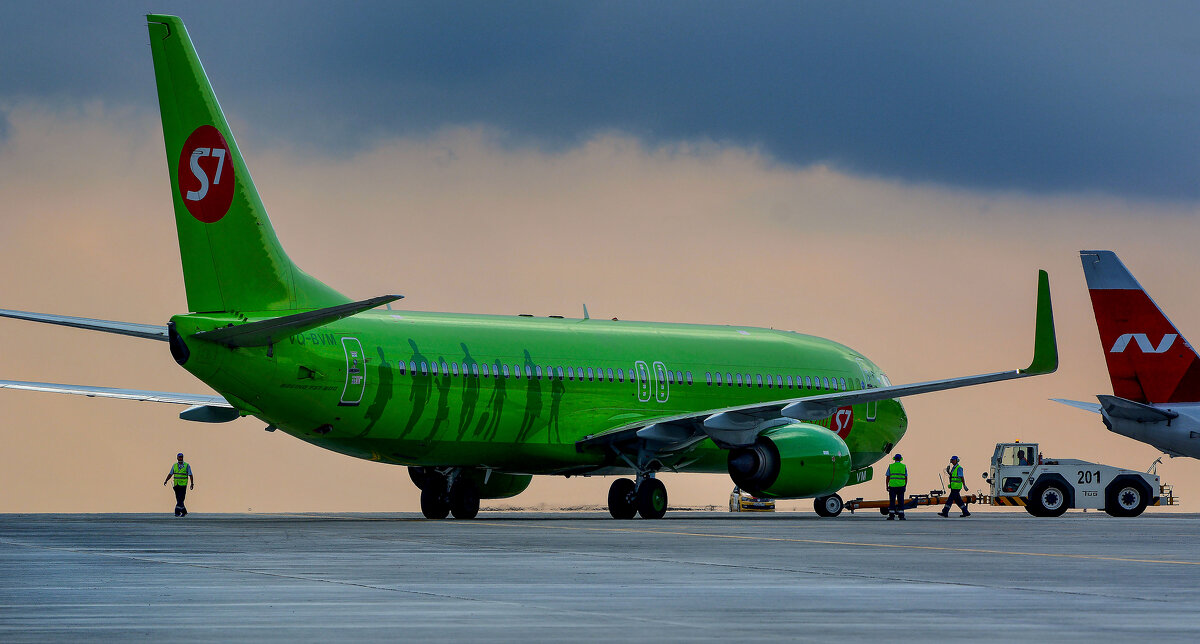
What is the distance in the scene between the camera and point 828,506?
133 ft

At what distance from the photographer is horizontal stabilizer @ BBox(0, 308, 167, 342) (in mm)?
27266

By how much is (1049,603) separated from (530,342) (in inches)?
871

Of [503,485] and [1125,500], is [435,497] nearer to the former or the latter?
[503,485]

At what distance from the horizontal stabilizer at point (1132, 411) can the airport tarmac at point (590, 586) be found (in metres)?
15.2

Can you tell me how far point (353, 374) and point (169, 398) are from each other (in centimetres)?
763

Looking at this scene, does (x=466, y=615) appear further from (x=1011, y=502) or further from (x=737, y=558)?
(x=1011, y=502)

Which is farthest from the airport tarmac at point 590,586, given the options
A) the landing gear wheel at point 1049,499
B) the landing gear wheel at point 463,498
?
the landing gear wheel at point 1049,499

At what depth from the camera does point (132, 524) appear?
3216 centimetres

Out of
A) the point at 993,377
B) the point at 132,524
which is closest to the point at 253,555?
the point at 132,524

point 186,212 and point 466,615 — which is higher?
point 186,212

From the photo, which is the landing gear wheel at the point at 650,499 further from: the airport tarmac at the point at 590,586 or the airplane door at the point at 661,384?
the airport tarmac at the point at 590,586

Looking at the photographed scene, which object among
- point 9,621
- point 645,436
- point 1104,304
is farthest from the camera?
point 1104,304

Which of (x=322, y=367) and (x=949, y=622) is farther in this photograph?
(x=322, y=367)

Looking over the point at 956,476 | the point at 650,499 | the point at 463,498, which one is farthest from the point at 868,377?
→ the point at 463,498
